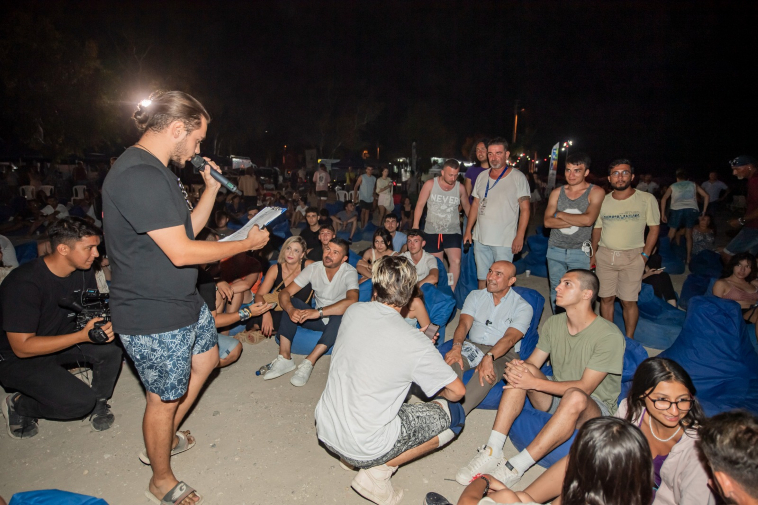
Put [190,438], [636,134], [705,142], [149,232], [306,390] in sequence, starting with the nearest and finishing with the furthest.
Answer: [149,232]
[190,438]
[306,390]
[705,142]
[636,134]

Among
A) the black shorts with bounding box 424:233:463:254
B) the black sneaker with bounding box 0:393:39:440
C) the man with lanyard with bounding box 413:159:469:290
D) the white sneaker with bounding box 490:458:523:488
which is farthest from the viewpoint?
the black shorts with bounding box 424:233:463:254

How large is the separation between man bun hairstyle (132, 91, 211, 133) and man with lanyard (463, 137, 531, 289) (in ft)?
11.0

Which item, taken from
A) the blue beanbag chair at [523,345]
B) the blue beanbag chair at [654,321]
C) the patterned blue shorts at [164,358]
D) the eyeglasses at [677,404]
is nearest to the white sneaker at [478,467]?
the blue beanbag chair at [523,345]

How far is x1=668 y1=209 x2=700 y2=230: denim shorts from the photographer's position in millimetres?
7867

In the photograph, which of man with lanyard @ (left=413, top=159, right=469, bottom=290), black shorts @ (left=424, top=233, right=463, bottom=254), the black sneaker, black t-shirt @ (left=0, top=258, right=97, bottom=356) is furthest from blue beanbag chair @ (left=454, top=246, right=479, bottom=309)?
the black sneaker

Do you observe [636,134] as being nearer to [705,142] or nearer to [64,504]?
[705,142]

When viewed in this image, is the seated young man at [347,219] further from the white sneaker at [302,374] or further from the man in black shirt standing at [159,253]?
the man in black shirt standing at [159,253]

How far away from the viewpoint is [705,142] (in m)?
29.9

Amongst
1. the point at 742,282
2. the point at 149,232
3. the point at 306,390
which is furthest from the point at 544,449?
the point at 742,282

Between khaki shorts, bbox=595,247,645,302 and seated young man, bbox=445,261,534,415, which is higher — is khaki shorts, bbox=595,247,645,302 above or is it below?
above

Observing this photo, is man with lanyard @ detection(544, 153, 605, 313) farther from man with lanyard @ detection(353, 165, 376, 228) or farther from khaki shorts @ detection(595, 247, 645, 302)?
man with lanyard @ detection(353, 165, 376, 228)

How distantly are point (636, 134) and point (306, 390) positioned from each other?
4125 centimetres

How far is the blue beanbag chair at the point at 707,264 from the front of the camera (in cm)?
627

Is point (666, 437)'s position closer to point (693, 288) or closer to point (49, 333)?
point (49, 333)
